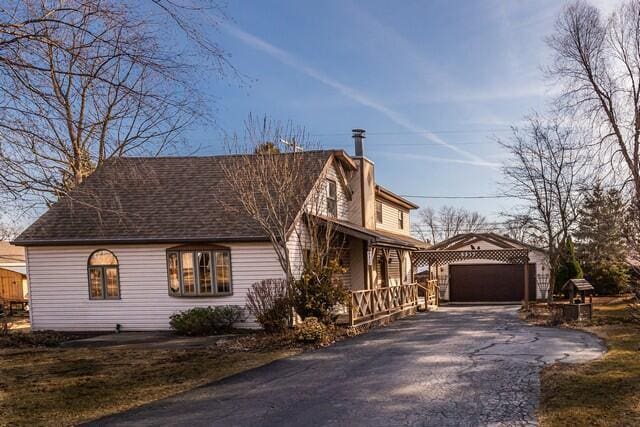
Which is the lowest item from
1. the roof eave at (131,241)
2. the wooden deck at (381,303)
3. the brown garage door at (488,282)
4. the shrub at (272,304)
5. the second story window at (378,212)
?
the brown garage door at (488,282)

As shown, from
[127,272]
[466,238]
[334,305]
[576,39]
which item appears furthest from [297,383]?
[466,238]

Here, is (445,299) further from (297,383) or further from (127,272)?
(297,383)

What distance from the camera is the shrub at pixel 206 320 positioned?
13664 millimetres

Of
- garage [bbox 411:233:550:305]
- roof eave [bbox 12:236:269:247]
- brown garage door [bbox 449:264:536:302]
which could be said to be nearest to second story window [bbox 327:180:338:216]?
roof eave [bbox 12:236:269:247]

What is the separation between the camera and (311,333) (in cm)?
1141

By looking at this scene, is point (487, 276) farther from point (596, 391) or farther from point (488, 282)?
point (596, 391)

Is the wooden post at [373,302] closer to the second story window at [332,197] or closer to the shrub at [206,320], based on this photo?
the second story window at [332,197]

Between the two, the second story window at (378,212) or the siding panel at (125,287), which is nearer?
the siding panel at (125,287)

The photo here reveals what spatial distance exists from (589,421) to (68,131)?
9241 mm

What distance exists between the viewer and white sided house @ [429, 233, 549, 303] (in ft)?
91.9

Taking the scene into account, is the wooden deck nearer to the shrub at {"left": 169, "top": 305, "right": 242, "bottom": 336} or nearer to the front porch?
the front porch

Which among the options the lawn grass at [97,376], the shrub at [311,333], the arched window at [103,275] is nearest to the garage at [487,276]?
the shrub at [311,333]

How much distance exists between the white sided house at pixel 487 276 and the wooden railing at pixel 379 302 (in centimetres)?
919

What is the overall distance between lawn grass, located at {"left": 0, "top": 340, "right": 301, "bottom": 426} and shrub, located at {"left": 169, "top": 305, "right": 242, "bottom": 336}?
2.18m
